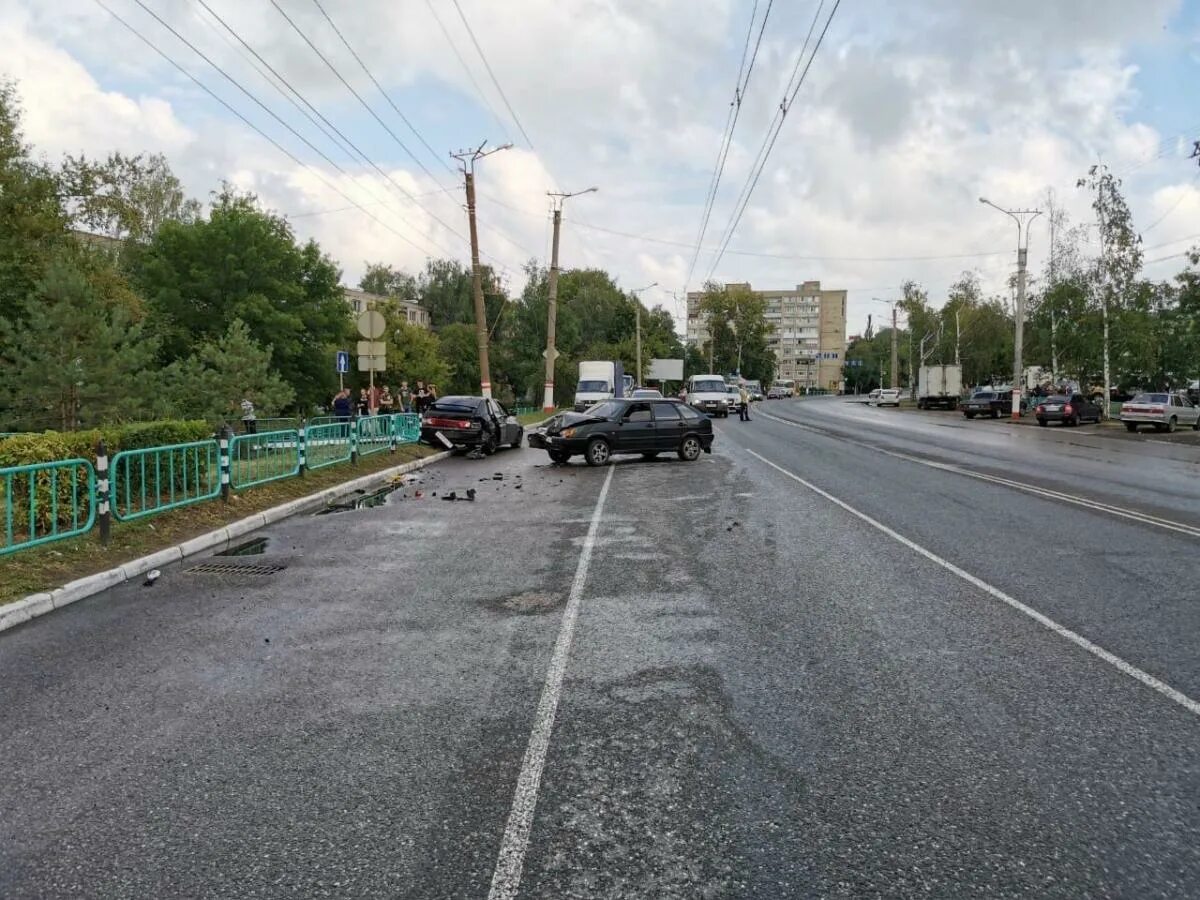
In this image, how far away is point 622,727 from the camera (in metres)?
4.29

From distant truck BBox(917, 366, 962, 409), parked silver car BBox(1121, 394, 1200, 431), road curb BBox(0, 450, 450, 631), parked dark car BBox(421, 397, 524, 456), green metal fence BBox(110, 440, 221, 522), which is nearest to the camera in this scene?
road curb BBox(0, 450, 450, 631)

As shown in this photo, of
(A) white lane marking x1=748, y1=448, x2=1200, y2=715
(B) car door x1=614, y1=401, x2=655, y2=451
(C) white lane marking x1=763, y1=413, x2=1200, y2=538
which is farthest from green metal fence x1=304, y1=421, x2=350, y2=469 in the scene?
(C) white lane marking x1=763, y1=413, x2=1200, y2=538

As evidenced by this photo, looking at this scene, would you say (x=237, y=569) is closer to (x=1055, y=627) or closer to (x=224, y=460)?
(x=224, y=460)

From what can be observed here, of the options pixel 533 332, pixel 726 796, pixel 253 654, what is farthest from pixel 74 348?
pixel 533 332

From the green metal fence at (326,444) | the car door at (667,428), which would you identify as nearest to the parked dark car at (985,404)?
the car door at (667,428)

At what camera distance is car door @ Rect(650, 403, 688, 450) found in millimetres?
20188

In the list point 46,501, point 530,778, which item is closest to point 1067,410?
point 46,501

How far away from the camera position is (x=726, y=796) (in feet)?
11.7

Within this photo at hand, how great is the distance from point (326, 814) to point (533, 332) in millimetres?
84022

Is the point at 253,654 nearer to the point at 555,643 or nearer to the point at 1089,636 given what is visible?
the point at 555,643

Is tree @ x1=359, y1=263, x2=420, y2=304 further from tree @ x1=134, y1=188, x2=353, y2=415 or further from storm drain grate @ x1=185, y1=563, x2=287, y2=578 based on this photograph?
storm drain grate @ x1=185, y1=563, x2=287, y2=578

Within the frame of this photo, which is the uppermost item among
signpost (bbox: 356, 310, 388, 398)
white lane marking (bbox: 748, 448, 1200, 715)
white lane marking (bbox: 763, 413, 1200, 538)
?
signpost (bbox: 356, 310, 388, 398)

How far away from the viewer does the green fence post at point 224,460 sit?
11.5 m

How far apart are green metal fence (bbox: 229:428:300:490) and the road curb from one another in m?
0.73
